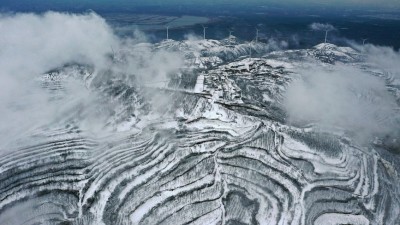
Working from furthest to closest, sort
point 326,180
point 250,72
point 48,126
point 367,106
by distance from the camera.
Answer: point 250,72 → point 367,106 → point 48,126 → point 326,180

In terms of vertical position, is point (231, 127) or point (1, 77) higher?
point (1, 77)

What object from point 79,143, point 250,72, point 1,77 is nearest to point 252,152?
point 79,143

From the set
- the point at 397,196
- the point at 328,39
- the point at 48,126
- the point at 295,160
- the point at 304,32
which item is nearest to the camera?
the point at 397,196

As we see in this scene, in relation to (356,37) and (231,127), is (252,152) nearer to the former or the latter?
(231,127)

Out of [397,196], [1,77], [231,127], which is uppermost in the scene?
[1,77]

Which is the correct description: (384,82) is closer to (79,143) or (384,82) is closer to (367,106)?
(367,106)

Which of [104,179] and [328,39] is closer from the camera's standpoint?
[104,179]
